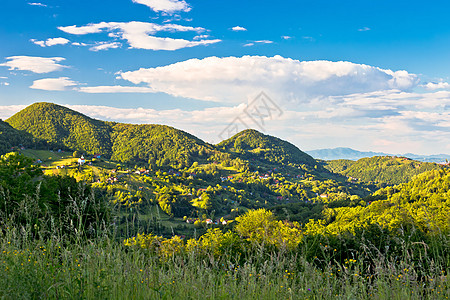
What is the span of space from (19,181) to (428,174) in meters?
104

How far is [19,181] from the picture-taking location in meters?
20.5

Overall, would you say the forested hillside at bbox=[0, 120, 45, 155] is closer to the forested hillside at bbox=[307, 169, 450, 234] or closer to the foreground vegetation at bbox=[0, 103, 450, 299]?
the foreground vegetation at bbox=[0, 103, 450, 299]

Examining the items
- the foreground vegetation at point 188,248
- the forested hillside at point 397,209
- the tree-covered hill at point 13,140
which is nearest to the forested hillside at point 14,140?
the tree-covered hill at point 13,140

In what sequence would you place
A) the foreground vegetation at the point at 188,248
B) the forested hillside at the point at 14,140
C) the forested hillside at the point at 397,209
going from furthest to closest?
the forested hillside at the point at 14,140 < the forested hillside at the point at 397,209 < the foreground vegetation at the point at 188,248

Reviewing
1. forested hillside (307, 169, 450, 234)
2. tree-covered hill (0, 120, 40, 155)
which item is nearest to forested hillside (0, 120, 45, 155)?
tree-covered hill (0, 120, 40, 155)

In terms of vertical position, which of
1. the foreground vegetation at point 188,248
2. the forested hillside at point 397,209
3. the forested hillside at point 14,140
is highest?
the forested hillside at point 14,140

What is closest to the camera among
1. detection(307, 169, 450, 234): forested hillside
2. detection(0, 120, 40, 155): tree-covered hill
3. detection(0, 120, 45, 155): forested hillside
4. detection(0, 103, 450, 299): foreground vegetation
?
detection(0, 103, 450, 299): foreground vegetation

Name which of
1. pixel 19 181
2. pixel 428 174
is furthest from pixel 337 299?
pixel 428 174

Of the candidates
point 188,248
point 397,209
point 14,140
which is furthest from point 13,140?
point 188,248

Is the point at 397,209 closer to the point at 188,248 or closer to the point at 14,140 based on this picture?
the point at 188,248

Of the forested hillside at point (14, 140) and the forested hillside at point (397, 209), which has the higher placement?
the forested hillside at point (14, 140)

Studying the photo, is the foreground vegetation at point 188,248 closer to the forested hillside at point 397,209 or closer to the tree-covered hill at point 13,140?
the forested hillside at point 397,209

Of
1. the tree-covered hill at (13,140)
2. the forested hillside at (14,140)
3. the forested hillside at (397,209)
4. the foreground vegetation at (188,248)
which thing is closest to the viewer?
the foreground vegetation at (188,248)

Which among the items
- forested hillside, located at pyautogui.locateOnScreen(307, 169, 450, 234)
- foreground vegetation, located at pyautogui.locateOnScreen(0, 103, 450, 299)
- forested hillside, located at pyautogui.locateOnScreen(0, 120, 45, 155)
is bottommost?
forested hillside, located at pyautogui.locateOnScreen(307, 169, 450, 234)
